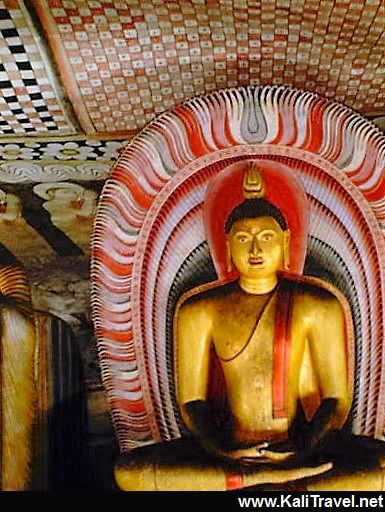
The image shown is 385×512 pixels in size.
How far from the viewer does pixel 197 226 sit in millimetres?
4969

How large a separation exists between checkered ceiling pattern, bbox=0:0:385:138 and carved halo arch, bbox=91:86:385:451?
20cm

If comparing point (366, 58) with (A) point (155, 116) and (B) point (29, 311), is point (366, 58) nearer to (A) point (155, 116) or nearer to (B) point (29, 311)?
(A) point (155, 116)

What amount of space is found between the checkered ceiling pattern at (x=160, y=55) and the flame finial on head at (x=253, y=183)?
1.31ft

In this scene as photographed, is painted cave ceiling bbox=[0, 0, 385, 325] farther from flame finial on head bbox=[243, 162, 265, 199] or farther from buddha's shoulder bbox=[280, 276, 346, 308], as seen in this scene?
buddha's shoulder bbox=[280, 276, 346, 308]

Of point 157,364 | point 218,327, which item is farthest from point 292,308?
point 157,364

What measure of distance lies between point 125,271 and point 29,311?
0.48 metres

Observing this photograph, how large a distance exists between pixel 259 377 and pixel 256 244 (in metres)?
0.56

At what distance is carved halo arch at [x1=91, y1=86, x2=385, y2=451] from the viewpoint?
189 inches

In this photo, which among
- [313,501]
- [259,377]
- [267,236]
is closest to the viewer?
[313,501]

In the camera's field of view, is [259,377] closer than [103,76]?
Yes

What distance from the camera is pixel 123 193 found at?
487 centimetres

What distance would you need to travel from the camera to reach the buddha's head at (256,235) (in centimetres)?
483

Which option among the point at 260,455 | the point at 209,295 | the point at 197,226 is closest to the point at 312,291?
the point at 209,295

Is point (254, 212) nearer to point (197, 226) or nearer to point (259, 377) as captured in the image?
point (197, 226)
